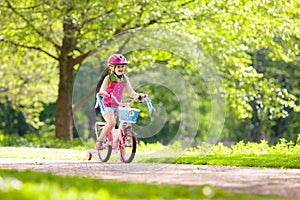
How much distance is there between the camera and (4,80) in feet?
90.8

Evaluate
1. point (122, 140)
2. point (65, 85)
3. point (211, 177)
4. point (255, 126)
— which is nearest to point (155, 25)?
point (65, 85)

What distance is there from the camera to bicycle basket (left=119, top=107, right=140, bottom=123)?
1030cm

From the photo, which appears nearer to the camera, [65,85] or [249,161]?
[249,161]

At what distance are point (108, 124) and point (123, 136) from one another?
0.32m

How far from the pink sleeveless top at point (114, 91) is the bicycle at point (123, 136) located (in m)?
0.14

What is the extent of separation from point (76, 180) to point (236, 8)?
1317cm

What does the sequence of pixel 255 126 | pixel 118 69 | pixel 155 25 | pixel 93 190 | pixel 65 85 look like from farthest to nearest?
pixel 255 126 → pixel 65 85 → pixel 155 25 → pixel 118 69 → pixel 93 190

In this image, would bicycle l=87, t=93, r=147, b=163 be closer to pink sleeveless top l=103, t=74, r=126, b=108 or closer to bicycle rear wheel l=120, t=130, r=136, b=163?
bicycle rear wheel l=120, t=130, r=136, b=163

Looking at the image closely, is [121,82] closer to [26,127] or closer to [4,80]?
[4,80]

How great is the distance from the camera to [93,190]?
21.0ft

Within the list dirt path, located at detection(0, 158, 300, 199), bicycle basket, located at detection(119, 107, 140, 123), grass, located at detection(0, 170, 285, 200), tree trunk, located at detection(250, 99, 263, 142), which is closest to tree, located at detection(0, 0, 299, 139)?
bicycle basket, located at detection(119, 107, 140, 123)

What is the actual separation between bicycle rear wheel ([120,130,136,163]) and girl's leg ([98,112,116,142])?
0.84 ft

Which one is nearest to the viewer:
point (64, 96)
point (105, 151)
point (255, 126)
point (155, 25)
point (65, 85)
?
point (105, 151)

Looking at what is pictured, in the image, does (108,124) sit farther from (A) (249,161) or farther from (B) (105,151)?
(A) (249,161)
